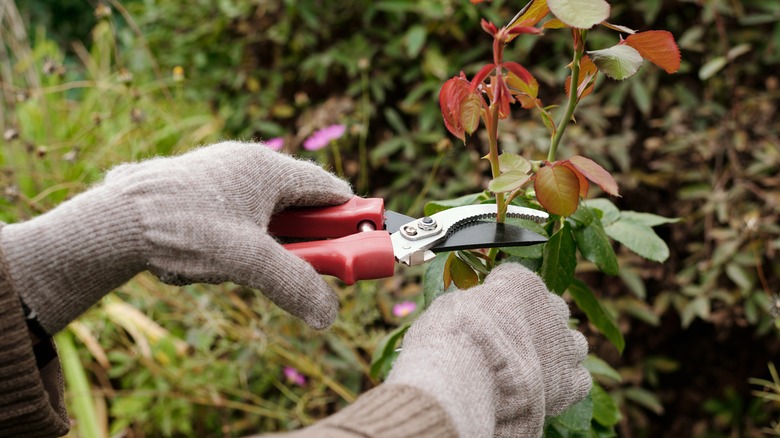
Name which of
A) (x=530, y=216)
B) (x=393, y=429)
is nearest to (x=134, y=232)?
(x=393, y=429)

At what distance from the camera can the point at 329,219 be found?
107 cm

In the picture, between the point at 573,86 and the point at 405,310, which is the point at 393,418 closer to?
the point at 573,86

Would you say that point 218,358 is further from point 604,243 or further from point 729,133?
point 729,133

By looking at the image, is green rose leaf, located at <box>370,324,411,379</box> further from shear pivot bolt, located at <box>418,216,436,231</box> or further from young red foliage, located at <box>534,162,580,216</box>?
young red foliage, located at <box>534,162,580,216</box>

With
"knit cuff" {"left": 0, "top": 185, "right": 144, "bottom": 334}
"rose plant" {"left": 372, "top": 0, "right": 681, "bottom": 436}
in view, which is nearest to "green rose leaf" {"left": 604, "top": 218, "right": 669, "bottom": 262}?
"rose plant" {"left": 372, "top": 0, "right": 681, "bottom": 436}

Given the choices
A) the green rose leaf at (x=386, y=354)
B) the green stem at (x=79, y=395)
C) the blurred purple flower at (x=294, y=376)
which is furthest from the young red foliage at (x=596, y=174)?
the green stem at (x=79, y=395)

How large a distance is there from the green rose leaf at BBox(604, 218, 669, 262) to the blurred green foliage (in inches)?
23.0

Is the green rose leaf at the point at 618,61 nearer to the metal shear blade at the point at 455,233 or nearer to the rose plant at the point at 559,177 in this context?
the rose plant at the point at 559,177

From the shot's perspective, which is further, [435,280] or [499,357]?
[435,280]

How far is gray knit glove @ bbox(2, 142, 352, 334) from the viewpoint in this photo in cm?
87

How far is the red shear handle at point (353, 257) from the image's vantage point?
3.27ft

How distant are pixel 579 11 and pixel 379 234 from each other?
1.34 ft

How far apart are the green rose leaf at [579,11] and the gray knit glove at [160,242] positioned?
46cm

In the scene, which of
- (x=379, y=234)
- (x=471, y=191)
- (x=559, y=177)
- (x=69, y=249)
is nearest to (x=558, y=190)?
(x=559, y=177)
